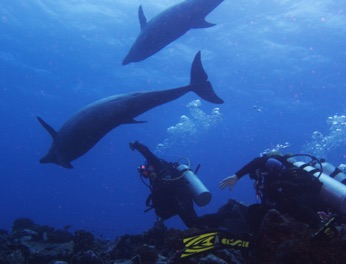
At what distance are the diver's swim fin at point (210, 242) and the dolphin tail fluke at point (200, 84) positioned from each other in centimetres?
465

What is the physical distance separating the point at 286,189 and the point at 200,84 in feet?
13.6

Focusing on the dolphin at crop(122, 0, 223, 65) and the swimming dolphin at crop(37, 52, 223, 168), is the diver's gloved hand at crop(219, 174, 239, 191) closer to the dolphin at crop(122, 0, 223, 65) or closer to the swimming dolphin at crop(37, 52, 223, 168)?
the swimming dolphin at crop(37, 52, 223, 168)

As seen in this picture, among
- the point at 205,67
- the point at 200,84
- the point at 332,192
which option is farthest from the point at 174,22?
the point at 205,67

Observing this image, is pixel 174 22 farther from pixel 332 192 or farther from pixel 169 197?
pixel 332 192

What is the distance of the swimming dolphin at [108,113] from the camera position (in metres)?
7.00

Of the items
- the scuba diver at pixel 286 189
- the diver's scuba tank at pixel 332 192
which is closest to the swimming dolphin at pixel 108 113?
the scuba diver at pixel 286 189

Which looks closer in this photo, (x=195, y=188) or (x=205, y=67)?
(x=195, y=188)

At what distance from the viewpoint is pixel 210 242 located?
3824 millimetres

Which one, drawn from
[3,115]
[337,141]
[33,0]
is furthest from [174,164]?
[3,115]

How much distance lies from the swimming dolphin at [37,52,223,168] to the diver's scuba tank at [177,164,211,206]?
169cm

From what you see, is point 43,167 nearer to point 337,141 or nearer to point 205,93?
point 337,141

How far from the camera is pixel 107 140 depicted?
71812mm

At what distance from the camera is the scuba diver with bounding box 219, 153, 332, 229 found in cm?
457

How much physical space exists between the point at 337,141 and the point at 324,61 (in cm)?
3178
